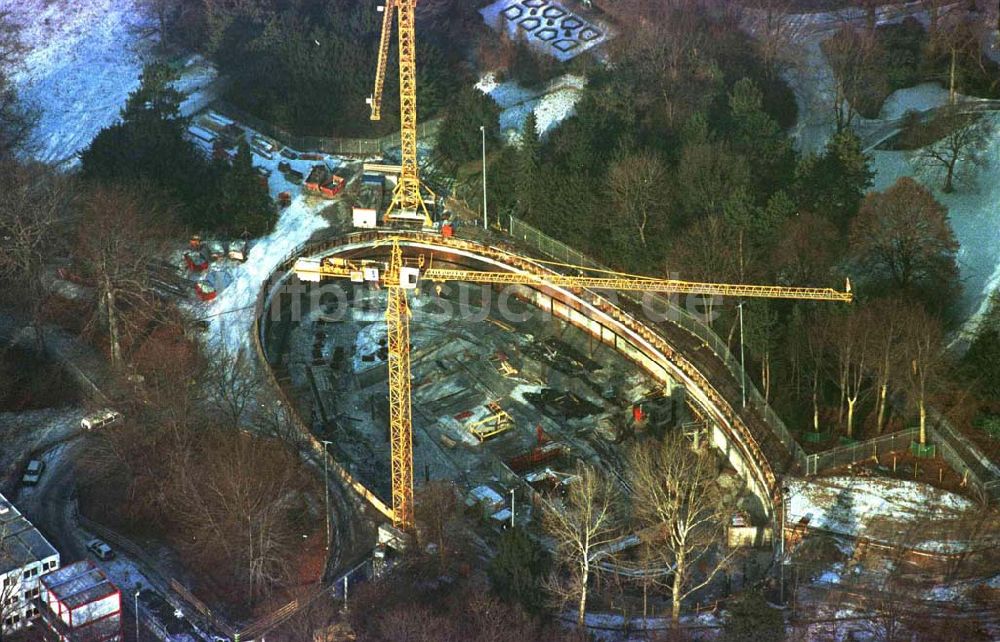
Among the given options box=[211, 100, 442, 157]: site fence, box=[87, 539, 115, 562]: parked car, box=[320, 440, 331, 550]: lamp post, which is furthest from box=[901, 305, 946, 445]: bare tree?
box=[211, 100, 442, 157]: site fence

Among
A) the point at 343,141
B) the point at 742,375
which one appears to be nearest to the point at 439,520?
the point at 742,375

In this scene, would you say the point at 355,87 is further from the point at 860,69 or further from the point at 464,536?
the point at 464,536

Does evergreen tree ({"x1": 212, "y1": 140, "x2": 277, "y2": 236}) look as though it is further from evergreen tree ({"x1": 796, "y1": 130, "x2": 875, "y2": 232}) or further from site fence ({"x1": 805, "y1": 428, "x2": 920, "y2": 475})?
site fence ({"x1": 805, "y1": 428, "x2": 920, "y2": 475})

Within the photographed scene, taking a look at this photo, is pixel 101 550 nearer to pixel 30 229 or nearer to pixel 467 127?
pixel 30 229

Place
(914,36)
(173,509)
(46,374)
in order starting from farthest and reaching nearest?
(914,36)
(46,374)
(173,509)

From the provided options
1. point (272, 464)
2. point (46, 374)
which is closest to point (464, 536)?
point (272, 464)
